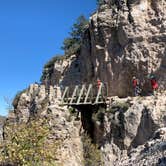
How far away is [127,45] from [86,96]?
549 cm

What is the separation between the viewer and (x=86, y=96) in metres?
34.5

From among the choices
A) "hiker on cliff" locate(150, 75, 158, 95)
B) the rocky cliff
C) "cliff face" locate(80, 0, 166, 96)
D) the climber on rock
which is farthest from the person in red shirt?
the climber on rock

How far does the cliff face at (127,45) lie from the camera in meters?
34.4

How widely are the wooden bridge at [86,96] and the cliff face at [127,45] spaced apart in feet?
4.78

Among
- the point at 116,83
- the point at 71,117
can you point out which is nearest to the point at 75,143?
the point at 71,117

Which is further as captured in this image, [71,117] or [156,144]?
[71,117]

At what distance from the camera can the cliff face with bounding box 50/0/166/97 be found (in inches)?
1356

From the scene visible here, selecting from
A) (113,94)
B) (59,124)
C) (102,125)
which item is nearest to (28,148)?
(59,124)

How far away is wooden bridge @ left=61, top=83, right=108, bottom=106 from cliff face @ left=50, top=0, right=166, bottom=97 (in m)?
1.46

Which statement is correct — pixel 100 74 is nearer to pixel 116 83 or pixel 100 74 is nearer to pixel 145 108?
pixel 116 83

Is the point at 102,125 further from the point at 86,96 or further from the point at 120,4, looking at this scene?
the point at 120,4

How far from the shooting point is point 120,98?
115 ft

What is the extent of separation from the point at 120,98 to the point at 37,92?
6927 millimetres

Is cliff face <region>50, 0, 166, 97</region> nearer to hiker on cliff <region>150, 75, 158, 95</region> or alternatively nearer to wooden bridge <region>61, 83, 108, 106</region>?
hiker on cliff <region>150, 75, 158, 95</region>
